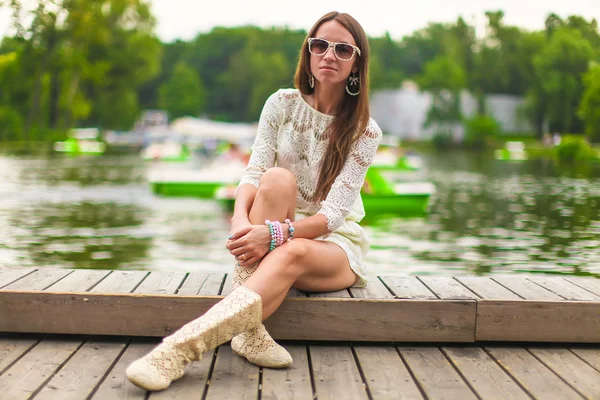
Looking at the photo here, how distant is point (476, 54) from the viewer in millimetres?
45281

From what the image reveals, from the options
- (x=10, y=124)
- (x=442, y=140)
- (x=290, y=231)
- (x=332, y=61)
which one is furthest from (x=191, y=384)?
(x=442, y=140)

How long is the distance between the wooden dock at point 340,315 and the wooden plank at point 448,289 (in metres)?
0.02

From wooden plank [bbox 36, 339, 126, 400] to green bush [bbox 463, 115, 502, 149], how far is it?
117 ft

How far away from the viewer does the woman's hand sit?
2.64 m

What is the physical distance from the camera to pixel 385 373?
2.62 m

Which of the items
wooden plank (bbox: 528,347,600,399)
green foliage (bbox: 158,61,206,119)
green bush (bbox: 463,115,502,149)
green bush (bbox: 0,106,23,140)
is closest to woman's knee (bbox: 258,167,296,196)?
wooden plank (bbox: 528,347,600,399)

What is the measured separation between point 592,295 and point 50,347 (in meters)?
→ 2.15

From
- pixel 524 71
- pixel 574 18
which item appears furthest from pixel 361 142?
pixel 524 71

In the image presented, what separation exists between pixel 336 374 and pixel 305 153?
947 millimetres

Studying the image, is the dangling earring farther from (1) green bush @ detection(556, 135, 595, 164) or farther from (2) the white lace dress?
(1) green bush @ detection(556, 135, 595, 164)

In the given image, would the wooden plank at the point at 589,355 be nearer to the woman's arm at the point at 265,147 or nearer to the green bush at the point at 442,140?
the woman's arm at the point at 265,147

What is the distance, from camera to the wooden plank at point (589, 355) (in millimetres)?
2768

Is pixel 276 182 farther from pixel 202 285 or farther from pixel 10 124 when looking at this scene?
pixel 10 124

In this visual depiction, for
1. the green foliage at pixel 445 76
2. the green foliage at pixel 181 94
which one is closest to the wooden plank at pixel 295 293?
the green foliage at pixel 445 76
